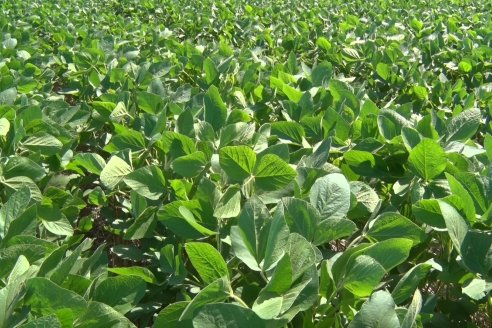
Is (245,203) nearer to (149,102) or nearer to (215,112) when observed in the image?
(215,112)

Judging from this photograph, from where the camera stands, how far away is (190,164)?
1516mm

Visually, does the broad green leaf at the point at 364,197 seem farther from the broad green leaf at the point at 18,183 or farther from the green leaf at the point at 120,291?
the broad green leaf at the point at 18,183

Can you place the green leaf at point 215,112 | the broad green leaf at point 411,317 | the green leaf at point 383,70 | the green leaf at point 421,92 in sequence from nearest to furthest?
the broad green leaf at point 411,317
the green leaf at point 215,112
the green leaf at point 421,92
the green leaf at point 383,70

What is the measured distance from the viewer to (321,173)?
1.43 m

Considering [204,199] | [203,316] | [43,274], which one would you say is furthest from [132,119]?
[203,316]

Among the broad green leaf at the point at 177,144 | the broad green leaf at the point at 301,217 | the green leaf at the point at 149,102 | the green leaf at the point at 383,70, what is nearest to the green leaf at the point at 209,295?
the broad green leaf at the point at 301,217

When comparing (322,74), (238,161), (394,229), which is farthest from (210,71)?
(394,229)

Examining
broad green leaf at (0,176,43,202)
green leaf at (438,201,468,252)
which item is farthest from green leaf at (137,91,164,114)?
green leaf at (438,201,468,252)

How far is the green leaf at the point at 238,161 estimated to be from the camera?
1.34 m

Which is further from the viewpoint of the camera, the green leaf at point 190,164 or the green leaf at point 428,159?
the green leaf at point 190,164

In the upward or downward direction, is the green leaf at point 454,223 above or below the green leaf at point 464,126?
above

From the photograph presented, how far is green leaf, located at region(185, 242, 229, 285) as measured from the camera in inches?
40.9

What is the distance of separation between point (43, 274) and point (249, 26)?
406 cm

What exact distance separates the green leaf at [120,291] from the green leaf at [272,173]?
392 millimetres
